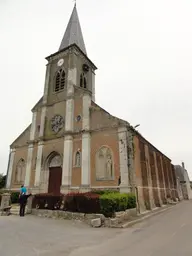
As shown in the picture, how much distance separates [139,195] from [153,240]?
7606mm

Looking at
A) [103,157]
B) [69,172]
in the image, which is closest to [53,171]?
[69,172]

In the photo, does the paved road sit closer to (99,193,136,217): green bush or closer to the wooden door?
(99,193,136,217): green bush

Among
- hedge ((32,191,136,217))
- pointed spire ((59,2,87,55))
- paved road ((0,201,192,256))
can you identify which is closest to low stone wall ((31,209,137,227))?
hedge ((32,191,136,217))

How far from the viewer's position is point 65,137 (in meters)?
16.3

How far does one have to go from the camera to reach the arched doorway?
16.0 m

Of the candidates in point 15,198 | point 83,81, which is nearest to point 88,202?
point 15,198

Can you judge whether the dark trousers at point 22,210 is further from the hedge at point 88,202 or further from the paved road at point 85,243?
the paved road at point 85,243

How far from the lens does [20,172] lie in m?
→ 18.9

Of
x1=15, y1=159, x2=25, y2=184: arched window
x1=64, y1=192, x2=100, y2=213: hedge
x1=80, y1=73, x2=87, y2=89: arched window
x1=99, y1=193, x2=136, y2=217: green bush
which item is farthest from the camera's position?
x1=80, y1=73, x2=87, y2=89: arched window

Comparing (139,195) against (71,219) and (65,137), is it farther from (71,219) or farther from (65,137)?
(65,137)

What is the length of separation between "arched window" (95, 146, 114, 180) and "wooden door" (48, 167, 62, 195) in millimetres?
4167

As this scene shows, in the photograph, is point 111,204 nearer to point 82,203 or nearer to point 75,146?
point 82,203

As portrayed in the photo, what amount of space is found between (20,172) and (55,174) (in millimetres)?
4830

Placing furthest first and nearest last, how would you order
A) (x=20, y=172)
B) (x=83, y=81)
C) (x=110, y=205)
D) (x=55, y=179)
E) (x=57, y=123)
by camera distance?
(x=83, y=81), (x=20, y=172), (x=57, y=123), (x=55, y=179), (x=110, y=205)
